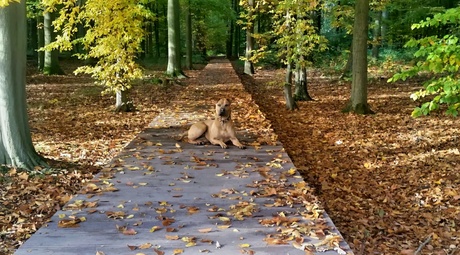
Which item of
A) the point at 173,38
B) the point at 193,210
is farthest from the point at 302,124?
the point at 173,38

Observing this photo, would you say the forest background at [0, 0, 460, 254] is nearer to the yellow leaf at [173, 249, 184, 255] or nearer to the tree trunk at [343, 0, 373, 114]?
the tree trunk at [343, 0, 373, 114]

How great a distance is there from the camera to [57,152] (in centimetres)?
854

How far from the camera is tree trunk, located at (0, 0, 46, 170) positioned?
260 inches

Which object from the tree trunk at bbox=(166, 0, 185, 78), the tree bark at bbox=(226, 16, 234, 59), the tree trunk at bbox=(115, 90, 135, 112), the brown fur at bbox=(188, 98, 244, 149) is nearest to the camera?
the brown fur at bbox=(188, 98, 244, 149)

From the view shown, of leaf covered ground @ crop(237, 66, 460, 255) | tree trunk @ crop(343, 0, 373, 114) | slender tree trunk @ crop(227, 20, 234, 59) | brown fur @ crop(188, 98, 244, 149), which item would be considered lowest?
leaf covered ground @ crop(237, 66, 460, 255)

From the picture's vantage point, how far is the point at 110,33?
1177 centimetres

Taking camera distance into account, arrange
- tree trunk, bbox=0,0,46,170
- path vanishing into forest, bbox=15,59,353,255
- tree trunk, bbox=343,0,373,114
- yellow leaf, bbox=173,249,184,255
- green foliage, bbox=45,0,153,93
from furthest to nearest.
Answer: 1. tree trunk, bbox=343,0,373,114
2. green foliage, bbox=45,0,153,93
3. tree trunk, bbox=0,0,46,170
4. path vanishing into forest, bbox=15,59,353,255
5. yellow leaf, bbox=173,249,184,255

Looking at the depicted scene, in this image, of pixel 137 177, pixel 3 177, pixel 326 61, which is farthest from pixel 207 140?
pixel 326 61

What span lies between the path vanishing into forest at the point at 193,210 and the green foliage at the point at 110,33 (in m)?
4.90

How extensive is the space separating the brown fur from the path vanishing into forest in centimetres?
25

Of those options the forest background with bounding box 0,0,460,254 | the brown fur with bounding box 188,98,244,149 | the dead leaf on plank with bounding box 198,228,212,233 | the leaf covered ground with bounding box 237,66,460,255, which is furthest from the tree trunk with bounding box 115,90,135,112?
the dead leaf on plank with bounding box 198,228,212,233

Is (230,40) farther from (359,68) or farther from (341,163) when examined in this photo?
(341,163)

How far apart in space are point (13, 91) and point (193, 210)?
3993 millimetres

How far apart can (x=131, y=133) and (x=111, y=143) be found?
109cm
